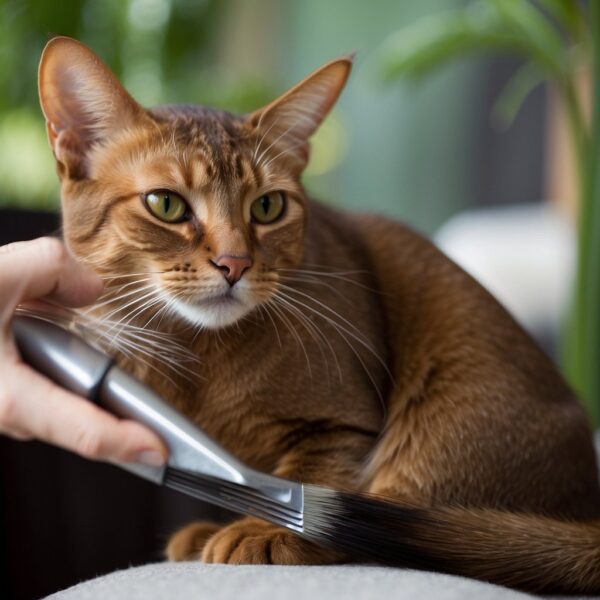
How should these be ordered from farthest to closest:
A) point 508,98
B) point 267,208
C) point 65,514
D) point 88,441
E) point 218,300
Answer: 1. point 508,98
2. point 65,514
3. point 267,208
4. point 218,300
5. point 88,441

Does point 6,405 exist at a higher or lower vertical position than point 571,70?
lower

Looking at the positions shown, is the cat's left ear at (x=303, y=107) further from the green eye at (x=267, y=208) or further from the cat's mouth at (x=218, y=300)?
the cat's mouth at (x=218, y=300)

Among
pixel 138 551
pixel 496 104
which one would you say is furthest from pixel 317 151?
pixel 138 551

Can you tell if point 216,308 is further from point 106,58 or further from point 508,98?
point 508,98

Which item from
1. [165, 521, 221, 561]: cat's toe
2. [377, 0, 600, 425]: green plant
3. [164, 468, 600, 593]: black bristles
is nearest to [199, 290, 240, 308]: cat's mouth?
[164, 468, 600, 593]: black bristles

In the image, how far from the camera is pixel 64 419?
72 cm

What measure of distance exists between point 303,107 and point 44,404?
22.9 inches

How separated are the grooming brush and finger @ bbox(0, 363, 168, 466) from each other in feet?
0.08

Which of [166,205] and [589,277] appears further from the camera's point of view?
[589,277]

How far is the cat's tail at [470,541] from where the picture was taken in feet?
2.65

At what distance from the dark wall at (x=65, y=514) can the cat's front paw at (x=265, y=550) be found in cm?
40

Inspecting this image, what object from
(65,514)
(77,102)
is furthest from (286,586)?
(65,514)

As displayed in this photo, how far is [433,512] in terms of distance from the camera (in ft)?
2.82

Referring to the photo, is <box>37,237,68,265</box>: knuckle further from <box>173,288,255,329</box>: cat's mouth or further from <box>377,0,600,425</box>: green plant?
<box>377,0,600,425</box>: green plant
